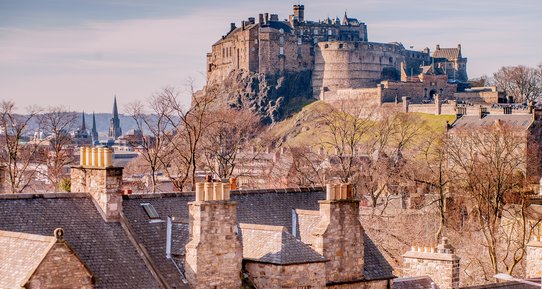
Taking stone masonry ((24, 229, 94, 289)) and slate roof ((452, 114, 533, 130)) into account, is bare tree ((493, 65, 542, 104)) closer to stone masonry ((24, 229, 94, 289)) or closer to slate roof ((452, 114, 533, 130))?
slate roof ((452, 114, 533, 130))

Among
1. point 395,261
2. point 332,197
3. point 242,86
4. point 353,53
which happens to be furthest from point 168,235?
point 353,53

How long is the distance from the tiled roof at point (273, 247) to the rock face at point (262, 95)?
151679 mm

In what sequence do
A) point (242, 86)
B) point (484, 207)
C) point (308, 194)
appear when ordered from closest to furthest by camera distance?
1. point (308, 194)
2. point (484, 207)
3. point (242, 86)

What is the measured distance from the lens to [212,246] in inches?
974

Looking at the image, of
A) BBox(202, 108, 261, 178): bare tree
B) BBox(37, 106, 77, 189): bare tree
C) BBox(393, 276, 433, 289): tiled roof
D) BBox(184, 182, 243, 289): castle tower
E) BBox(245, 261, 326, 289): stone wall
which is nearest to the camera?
BBox(184, 182, 243, 289): castle tower

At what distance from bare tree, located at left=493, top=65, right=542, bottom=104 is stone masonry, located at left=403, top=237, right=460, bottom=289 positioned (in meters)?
146

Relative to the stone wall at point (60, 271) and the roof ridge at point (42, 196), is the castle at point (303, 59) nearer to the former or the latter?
the roof ridge at point (42, 196)

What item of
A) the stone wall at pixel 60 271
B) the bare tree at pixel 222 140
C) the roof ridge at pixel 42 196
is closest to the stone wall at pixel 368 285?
the roof ridge at pixel 42 196

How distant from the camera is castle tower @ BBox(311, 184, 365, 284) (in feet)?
92.6

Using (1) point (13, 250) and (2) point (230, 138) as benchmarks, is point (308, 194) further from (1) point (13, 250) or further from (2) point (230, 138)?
(2) point (230, 138)

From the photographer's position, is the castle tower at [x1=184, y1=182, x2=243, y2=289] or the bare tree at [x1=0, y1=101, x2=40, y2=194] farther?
the bare tree at [x1=0, y1=101, x2=40, y2=194]

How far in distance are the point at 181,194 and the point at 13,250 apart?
7114 millimetres

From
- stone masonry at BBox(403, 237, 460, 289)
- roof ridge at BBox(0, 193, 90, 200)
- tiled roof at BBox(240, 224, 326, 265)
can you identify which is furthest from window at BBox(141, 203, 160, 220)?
stone masonry at BBox(403, 237, 460, 289)

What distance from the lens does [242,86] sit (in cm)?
18375
